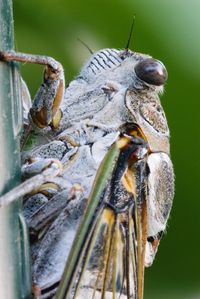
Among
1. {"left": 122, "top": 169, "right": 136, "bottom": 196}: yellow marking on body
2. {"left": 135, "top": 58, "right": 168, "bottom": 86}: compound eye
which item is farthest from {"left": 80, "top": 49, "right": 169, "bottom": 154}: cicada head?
{"left": 122, "top": 169, "right": 136, "bottom": 196}: yellow marking on body

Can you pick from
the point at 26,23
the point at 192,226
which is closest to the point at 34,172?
the point at 26,23

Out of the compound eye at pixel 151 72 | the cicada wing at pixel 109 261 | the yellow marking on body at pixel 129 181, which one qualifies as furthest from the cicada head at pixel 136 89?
the cicada wing at pixel 109 261

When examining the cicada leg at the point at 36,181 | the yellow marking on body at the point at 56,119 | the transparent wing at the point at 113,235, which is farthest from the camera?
the yellow marking on body at the point at 56,119

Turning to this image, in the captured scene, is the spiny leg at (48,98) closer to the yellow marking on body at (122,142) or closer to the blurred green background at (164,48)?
the yellow marking on body at (122,142)

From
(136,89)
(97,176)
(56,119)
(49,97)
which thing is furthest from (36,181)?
(136,89)

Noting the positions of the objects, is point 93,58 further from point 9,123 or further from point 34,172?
point 9,123

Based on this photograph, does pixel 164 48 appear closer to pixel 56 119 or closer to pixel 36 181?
pixel 56 119
